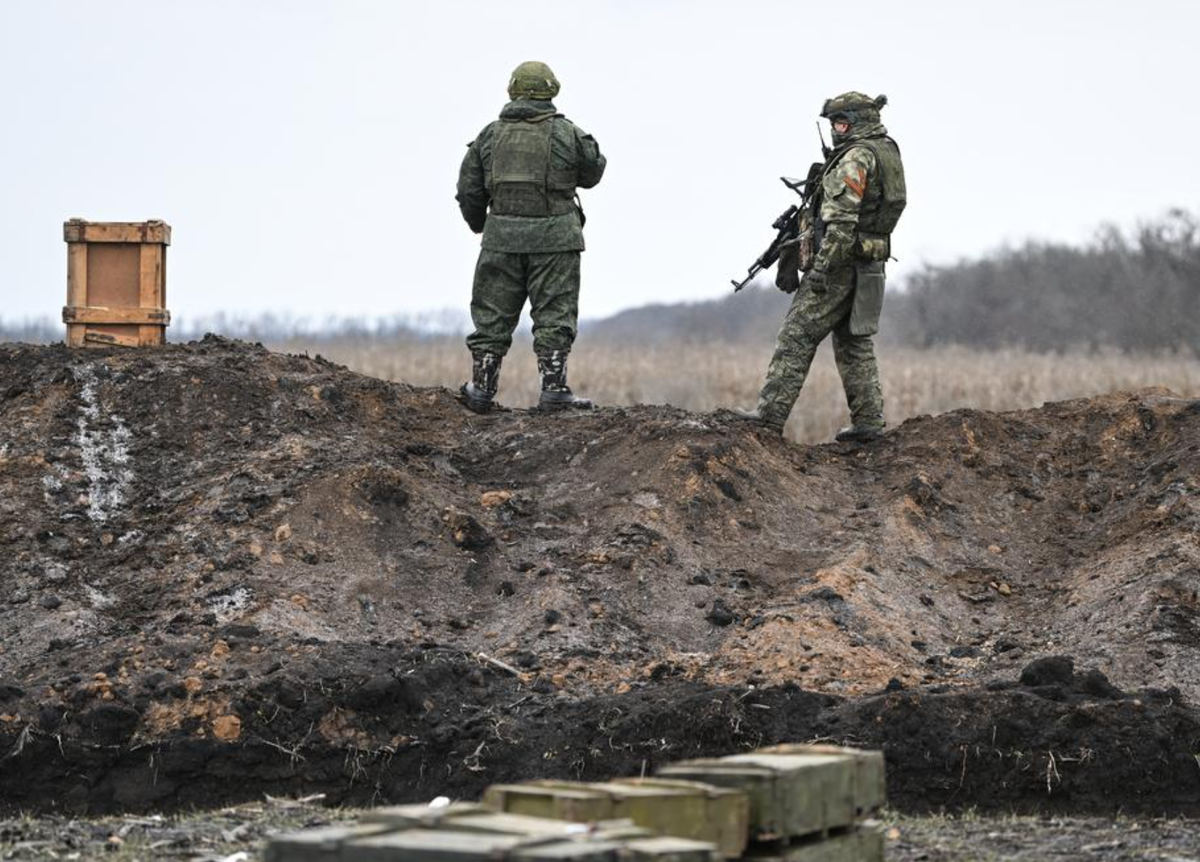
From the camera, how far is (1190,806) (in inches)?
397

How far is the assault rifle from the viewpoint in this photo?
1448cm

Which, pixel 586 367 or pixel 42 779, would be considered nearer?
pixel 42 779

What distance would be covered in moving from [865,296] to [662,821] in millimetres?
8114

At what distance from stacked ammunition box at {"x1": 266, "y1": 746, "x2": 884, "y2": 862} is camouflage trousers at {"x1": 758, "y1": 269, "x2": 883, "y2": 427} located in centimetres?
706

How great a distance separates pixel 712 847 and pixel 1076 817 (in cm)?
463

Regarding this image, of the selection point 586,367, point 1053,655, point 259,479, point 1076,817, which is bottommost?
point 1076,817

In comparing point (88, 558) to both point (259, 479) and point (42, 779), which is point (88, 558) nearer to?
point (259, 479)

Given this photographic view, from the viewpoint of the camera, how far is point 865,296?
46.3 ft

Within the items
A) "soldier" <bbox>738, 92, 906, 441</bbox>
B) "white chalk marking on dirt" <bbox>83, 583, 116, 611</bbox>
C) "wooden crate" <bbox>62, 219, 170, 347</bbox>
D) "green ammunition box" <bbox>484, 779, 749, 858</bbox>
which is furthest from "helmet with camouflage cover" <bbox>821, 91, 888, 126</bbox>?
"green ammunition box" <bbox>484, 779, 749, 858</bbox>

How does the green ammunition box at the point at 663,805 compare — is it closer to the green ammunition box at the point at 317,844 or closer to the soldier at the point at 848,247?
the green ammunition box at the point at 317,844

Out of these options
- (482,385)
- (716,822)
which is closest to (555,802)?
(716,822)

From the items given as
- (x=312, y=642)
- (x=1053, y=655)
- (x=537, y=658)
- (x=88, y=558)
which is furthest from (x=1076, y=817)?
(x=88, y=558)

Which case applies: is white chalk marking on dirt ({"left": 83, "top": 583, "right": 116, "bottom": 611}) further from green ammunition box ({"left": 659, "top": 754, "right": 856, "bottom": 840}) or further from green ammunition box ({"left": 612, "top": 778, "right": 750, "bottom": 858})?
green ammunition box ({"left": 612, "top": 778, "right": 750, "bottom": 858})

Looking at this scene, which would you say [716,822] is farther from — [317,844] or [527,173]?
[527,173]
